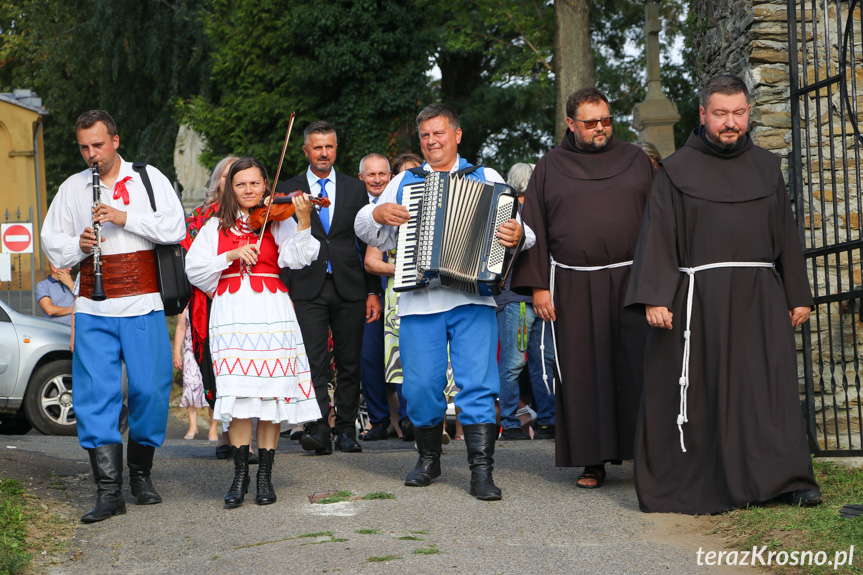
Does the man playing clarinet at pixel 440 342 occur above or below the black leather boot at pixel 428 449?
above

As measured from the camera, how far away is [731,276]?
6008 mm

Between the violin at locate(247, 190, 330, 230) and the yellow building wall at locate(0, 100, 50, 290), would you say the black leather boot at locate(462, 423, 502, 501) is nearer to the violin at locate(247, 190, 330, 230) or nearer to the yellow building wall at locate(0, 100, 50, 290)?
the violin at locate(247, 190, 330, 230)

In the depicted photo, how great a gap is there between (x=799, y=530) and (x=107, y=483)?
3613mm

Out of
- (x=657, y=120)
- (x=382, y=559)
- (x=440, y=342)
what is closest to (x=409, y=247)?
(x=440, y=342)

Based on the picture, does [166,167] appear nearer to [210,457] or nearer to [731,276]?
[210,457]

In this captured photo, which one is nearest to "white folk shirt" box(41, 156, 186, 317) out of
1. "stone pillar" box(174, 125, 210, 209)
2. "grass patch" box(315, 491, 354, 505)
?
"grass patch" box(315, 491, 354, 505)

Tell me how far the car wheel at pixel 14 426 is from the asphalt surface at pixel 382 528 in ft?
17.3

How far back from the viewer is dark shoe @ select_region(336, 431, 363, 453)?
8547 mm

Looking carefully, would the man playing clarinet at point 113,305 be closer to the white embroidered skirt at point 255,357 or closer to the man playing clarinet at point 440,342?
the white embroidered skirt at point 255,357

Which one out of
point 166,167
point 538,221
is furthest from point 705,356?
point 166,167

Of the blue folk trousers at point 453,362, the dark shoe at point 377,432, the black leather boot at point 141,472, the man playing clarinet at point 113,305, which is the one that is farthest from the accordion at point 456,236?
the dark shoe at point 377,432

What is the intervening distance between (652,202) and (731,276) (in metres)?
0.58

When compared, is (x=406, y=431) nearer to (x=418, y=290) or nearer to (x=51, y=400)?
(x=418, y=290)

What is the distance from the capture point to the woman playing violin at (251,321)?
→ 6234 millimetres
